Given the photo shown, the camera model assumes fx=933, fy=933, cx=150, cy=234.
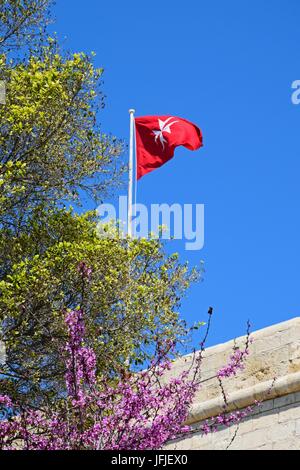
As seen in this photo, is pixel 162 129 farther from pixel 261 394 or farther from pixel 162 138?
pixel 261 394

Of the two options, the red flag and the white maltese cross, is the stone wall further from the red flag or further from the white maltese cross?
the white maltese cross

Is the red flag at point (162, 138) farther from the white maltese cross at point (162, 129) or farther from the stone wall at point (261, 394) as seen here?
the stone wall at point (261, 394)

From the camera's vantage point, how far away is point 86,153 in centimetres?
1769

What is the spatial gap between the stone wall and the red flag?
27.2 feet

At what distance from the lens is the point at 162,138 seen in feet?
73.3

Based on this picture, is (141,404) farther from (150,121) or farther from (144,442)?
(150,121)

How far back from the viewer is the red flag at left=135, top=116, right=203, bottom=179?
72.7 ft


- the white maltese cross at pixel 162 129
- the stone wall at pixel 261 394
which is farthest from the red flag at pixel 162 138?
the stone wall at pixel 261 394

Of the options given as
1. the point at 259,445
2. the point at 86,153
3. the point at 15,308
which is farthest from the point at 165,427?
the point at 86,153

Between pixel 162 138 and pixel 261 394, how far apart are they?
10093 millimetres

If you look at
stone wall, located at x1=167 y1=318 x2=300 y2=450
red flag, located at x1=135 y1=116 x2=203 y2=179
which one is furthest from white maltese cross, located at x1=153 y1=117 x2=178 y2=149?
stone wall, located at x1=167 y1=318 x2=300 y2=450

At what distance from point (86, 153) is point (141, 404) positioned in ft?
26.4

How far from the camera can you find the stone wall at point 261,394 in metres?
13.1

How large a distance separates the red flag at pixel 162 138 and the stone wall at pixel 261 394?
27.2 feet
